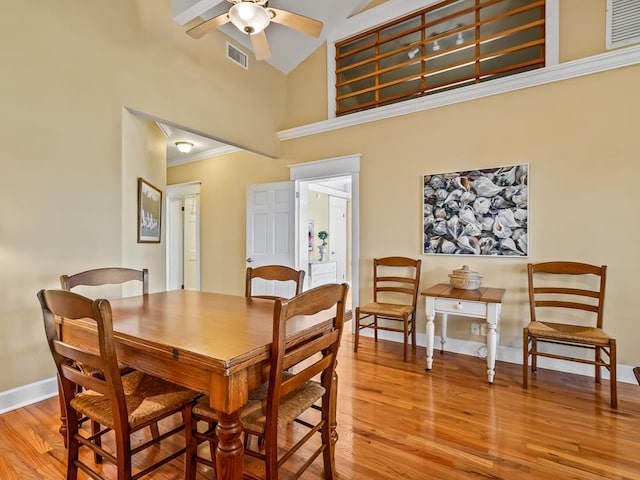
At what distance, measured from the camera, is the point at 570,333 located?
93.7 inches

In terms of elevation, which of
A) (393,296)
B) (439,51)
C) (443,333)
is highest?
(439,51)

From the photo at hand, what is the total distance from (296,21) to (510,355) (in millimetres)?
3350

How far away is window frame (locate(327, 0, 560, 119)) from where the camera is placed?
2881 millimetres

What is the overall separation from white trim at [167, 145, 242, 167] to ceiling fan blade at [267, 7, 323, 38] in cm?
288

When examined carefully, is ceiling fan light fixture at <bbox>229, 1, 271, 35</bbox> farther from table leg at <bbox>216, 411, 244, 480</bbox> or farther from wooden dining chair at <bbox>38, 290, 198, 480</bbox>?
table leg at <bbox>216, 411, 244, 480</bbox>

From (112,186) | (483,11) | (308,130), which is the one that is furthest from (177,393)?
(483,11)

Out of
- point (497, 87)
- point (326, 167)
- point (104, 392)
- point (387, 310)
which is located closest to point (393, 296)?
point (387, 310)

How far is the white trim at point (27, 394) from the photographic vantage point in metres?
2.18

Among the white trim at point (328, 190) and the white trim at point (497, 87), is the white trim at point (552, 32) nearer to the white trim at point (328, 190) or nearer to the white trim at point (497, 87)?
the white trim at point (497, 87)

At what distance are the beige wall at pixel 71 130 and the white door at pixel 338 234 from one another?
13.7 feet

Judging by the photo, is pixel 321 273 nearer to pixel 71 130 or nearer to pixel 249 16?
Result: pixel 71 130

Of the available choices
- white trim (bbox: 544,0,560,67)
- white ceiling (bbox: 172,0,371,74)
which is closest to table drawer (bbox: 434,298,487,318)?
white trim (bbox: 544,0,560,67)

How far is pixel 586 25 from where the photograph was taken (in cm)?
276

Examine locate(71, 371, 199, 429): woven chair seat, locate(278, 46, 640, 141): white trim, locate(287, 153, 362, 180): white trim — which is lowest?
locate(71, 371, 199, 429): woven chair seat
